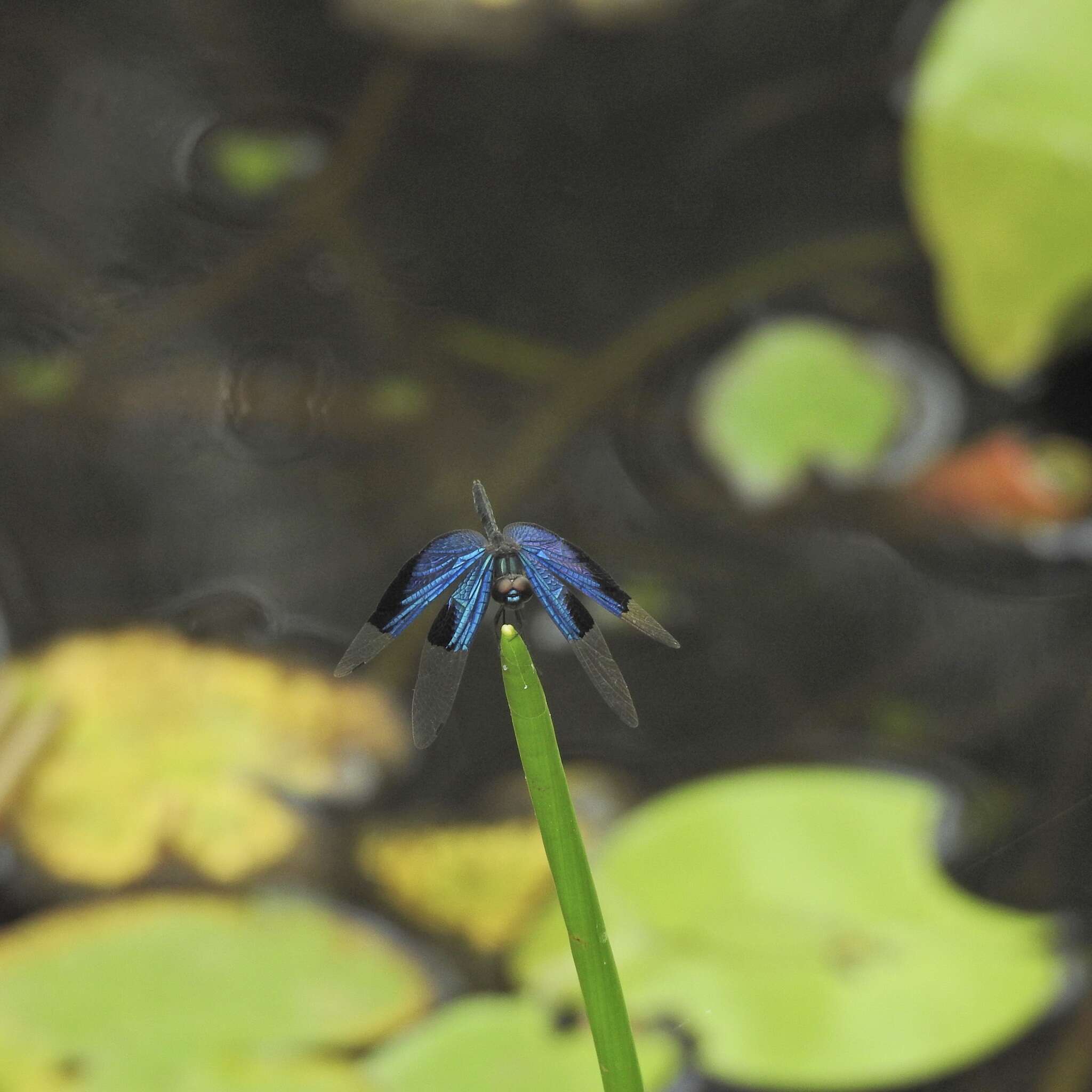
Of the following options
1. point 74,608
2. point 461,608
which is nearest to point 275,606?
point 74,608

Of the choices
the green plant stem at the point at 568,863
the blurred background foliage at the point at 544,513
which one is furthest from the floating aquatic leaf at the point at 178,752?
the green plant stem at the point at 568,863

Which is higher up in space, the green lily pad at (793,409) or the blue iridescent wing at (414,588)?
the green lily pad at (793,409)

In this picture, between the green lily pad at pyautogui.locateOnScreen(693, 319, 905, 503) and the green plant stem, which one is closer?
the green plant stem

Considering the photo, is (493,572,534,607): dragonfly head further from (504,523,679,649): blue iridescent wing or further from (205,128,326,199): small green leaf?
(205,128,326,199): small green leaf

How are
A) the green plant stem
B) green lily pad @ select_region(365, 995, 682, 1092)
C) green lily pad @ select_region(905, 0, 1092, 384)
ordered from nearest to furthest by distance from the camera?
the green plant stem, green lily pad @ select_region(365, 995, 682, 1092), green lily pad @ select_region(905, 0, 1092, 384)

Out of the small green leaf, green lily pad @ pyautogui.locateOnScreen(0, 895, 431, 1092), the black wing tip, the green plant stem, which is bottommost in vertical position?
the green plant stem

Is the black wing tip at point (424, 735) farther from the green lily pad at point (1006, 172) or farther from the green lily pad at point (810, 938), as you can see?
the green lily pad at point (1006, 172)

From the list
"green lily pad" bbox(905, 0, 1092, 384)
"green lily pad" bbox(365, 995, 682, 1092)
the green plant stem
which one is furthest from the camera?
"green lily pad" bbox(905, 0, 1092, 384)

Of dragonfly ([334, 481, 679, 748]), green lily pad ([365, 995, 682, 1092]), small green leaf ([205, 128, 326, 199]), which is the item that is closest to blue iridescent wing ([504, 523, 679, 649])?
dragonfly ([334, 481, 679, 748])
